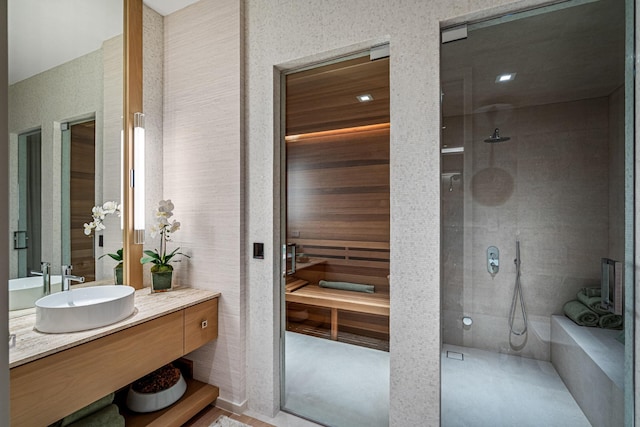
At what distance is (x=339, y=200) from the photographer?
1.82 meters

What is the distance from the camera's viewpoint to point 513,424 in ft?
4.75

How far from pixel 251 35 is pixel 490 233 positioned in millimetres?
1831

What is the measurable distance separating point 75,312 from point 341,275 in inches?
51.0

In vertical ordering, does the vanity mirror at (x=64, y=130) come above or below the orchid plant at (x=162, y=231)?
above

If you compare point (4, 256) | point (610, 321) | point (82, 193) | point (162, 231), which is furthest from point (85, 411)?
point (610, 321)

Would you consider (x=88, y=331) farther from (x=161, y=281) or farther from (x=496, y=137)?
(x=496, y=137)

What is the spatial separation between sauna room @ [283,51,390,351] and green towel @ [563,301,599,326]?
80cm

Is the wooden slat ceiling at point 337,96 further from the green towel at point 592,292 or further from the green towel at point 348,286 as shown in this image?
the green towel at point 592,292

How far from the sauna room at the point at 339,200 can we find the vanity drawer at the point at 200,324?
50 centimetres

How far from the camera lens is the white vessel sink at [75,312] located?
53.3 inches

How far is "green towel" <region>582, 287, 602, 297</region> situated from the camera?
→ 132 centimetres

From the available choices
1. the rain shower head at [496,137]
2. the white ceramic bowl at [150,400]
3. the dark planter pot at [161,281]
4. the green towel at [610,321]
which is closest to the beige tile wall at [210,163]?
the dark planter pot at [161,281]

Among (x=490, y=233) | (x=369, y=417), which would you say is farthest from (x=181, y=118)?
→ (x=369, y=417)

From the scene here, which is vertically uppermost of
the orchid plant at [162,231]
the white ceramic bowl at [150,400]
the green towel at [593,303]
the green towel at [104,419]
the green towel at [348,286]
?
the orchid plant at [162,231]
